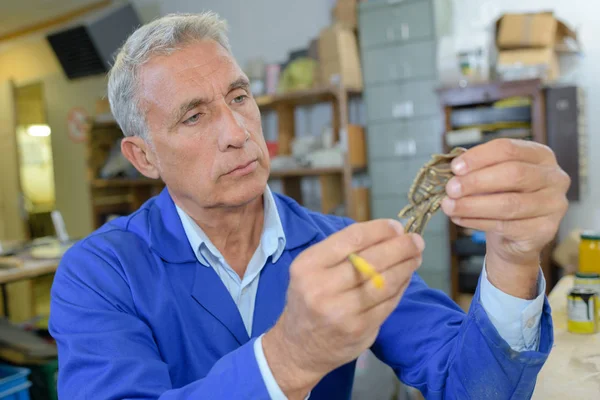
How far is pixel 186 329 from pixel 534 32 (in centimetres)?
282

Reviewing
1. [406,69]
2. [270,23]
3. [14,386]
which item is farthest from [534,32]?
[14,386]

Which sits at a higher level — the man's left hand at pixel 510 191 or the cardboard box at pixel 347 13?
the cardboard box at pixel 347 13

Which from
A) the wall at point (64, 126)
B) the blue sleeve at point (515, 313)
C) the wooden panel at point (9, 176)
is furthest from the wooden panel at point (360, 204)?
the wooden panel at point (9, 176)

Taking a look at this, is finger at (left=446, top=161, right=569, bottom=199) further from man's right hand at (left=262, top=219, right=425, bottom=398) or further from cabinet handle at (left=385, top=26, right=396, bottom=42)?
cabinet handle at (left=385, top=26, right=396, bottom=42)

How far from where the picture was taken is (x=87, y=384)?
867 millimetres

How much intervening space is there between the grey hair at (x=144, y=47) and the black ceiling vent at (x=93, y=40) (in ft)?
11.7

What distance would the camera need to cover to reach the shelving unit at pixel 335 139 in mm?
3689

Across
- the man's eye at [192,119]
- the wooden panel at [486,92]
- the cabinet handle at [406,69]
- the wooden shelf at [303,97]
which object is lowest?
the man's eye at [192,119]

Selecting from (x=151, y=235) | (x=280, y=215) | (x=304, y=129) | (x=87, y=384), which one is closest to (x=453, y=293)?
(x=304, y=129)

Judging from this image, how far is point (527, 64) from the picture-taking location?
306cm

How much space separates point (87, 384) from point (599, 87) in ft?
11.1

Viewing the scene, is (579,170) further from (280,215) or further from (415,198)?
(415,198)

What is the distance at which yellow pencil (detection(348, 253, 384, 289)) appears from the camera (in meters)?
0.63

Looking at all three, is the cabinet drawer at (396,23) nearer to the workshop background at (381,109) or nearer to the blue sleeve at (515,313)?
the workshop background at (381,109)
